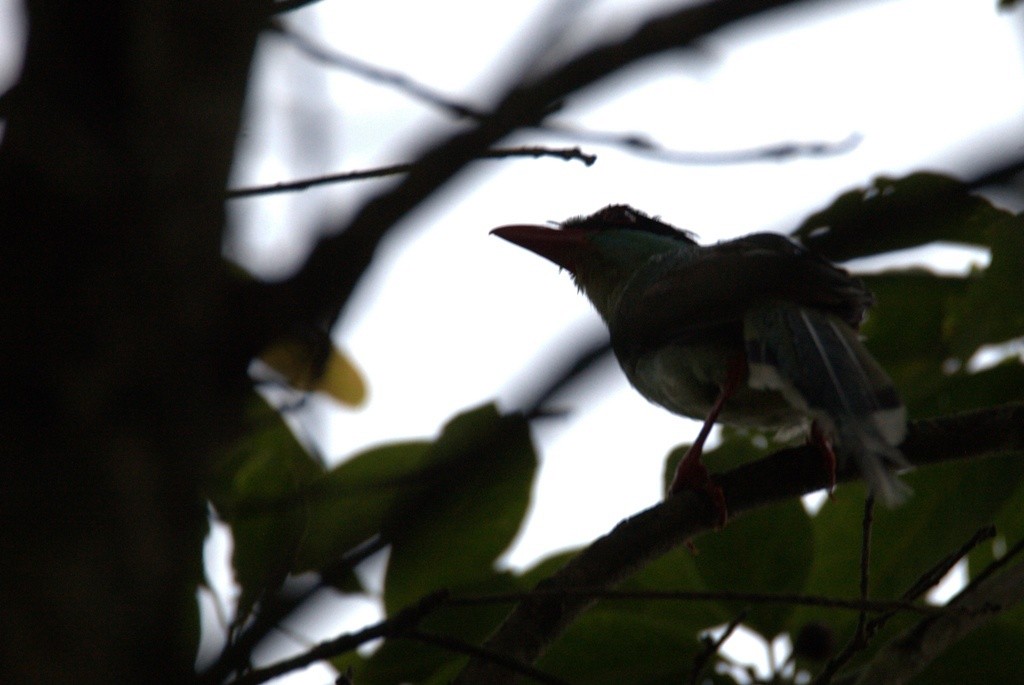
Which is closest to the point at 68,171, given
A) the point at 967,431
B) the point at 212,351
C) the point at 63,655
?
the point at 212,351

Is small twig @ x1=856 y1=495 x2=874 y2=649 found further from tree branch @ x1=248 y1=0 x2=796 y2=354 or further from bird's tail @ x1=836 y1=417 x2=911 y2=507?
tree branch @ x1=248 y1=0 x2=796 y2=354

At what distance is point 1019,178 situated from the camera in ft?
3.59

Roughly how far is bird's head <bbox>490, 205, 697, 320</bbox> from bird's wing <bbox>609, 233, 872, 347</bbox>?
1.08 ft

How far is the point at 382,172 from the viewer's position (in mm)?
2117

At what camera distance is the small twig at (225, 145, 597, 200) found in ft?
6.04

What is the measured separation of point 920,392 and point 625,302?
154 centimetres

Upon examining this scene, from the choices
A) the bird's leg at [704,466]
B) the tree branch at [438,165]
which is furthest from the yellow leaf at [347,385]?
the tree branch at [438,165]

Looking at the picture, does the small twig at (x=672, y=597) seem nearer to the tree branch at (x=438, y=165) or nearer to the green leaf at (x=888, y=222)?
the tree branch at (x=438, y=165)

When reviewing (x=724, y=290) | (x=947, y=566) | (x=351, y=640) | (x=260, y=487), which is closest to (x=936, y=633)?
(x=947, y=566)

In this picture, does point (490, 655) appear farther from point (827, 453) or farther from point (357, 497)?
point (827, 453)

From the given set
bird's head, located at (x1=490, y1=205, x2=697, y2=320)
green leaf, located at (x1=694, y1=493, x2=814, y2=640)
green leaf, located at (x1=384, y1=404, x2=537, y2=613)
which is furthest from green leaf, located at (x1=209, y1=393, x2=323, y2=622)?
bird's head, located at (x1=490, y1=205, x2=697, y2=320)

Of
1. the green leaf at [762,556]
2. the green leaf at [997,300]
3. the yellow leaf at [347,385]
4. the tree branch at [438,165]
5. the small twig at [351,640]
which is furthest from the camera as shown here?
the yellow leaf at [347,385]

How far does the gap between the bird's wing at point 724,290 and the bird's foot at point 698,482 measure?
14.3 inches

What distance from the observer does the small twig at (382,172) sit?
1.84m
